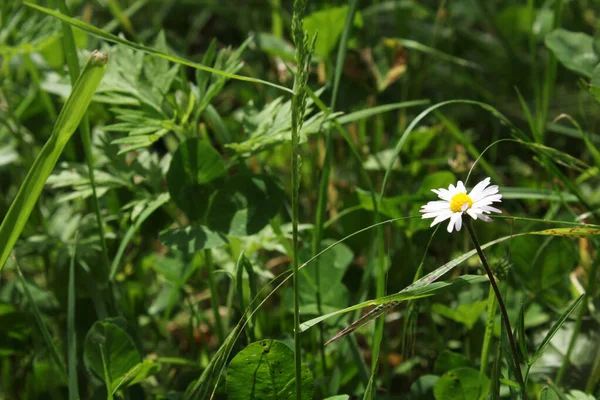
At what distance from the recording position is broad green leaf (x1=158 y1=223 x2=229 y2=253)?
133 cm

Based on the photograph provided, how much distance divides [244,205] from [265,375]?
393mm

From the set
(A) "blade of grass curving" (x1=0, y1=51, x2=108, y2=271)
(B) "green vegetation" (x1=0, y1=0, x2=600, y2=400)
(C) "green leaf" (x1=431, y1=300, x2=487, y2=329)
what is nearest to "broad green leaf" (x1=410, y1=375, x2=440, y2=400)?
(B) "green vegetation" (x1=0, y1=0, x2=600, y2=400)

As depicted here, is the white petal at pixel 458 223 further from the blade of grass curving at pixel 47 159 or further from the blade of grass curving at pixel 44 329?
the blade of grass curving at pixel 44 329

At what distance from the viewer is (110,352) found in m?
1.28

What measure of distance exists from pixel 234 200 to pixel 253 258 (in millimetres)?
204

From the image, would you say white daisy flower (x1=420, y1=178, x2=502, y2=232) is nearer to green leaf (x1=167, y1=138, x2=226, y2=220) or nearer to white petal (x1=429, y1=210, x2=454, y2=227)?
white petal (x1=429, y1=210, x2=454, y2=227)

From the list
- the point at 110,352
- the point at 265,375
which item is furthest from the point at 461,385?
the point at 110,352

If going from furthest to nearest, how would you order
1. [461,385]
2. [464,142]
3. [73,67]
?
[464,142] → [73,67] → [461,385]

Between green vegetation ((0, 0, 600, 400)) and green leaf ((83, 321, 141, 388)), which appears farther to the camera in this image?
green leaf ((83, 321, 141, 388))

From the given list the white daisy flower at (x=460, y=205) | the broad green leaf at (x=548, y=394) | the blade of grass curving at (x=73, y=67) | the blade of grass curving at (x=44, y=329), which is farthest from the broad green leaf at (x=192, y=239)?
Result: the broad green leaf at (x=548, y=394)

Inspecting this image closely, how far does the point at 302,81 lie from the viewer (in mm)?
976

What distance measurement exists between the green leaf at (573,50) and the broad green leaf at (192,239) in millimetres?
904

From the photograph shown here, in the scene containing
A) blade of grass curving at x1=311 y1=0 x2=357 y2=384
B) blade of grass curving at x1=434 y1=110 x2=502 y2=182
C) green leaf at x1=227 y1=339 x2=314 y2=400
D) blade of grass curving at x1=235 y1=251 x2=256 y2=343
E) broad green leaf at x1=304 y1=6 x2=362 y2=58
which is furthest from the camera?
broad green leaf at x1=304 y1=6 x2=362 y2=58

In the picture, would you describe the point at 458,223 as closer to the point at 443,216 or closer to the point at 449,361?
the point at 443,216
